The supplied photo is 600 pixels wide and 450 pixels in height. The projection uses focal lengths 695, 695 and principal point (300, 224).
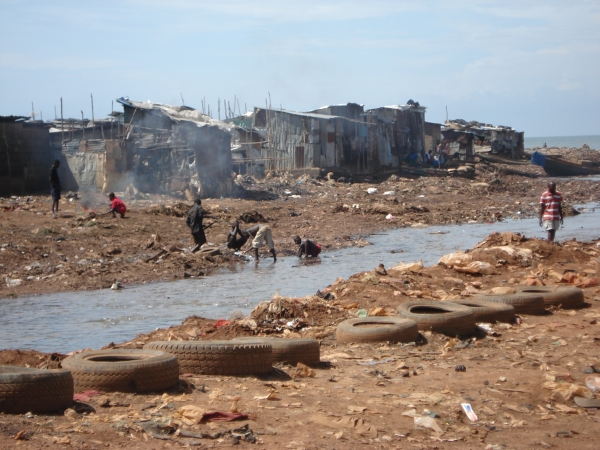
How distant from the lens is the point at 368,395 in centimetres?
561

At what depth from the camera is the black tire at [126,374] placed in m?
5.24

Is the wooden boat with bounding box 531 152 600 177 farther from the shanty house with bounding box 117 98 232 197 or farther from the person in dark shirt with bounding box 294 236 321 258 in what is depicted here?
the person in dark shirt with bounding box 294 236 321 258

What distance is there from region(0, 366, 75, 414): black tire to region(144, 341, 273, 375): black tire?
1.49m

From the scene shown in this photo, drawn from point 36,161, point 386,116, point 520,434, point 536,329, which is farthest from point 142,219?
point 386,116

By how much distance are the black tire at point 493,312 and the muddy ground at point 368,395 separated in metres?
0.12

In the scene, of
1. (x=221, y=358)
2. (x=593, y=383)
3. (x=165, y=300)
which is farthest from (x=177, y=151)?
(x=593, y=383)

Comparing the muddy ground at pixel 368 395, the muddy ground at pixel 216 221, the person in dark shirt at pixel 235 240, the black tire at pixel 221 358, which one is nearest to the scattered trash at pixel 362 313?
the muddy ground at pixel 368 395

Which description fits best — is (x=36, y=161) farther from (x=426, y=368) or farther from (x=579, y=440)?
(x=579, y=440)

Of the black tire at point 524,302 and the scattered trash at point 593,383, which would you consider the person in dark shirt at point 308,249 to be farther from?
the scattered trash at point 593,383

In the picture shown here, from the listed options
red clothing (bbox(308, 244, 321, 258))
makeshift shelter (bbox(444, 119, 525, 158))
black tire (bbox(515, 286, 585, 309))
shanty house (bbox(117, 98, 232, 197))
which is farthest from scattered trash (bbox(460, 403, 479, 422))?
makeshift shelter (bbox(444, 119, 525, 158))

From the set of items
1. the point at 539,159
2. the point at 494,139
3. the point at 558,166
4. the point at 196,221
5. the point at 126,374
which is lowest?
the point at 126,374

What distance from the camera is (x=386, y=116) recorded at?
1590 inches

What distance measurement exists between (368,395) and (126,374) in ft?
6.28

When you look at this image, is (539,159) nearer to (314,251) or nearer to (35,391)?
(314,251)
